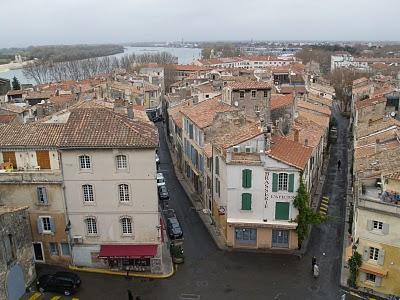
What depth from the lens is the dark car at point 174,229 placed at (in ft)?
151

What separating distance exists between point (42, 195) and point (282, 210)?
2241 cm

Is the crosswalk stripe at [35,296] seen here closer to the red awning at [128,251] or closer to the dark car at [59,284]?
the dark car at [59,284]

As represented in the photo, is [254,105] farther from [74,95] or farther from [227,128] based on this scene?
[74,95]

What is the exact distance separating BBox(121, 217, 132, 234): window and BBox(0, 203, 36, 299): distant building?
26.8 ft

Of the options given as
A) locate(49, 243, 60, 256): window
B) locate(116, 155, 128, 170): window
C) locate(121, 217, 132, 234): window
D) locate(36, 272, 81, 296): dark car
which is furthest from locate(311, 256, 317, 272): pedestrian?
locate(49, 243, 60, 256): window

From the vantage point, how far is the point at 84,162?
37.9 metres

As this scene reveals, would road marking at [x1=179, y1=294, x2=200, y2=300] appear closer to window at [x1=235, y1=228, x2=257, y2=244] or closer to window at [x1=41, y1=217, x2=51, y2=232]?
window at [x1=235, y1=228, x2=257, y2=244]

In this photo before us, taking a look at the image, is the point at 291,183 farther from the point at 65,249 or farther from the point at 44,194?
the point at 44,194

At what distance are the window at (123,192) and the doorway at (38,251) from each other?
937cm

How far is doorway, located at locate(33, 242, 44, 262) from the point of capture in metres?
41.0

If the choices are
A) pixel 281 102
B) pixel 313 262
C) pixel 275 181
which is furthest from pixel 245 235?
pixel 281 102

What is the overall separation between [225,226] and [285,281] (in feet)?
29.7

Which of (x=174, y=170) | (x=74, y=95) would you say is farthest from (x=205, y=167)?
(x=74, y=95)

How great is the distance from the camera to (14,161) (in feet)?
126
